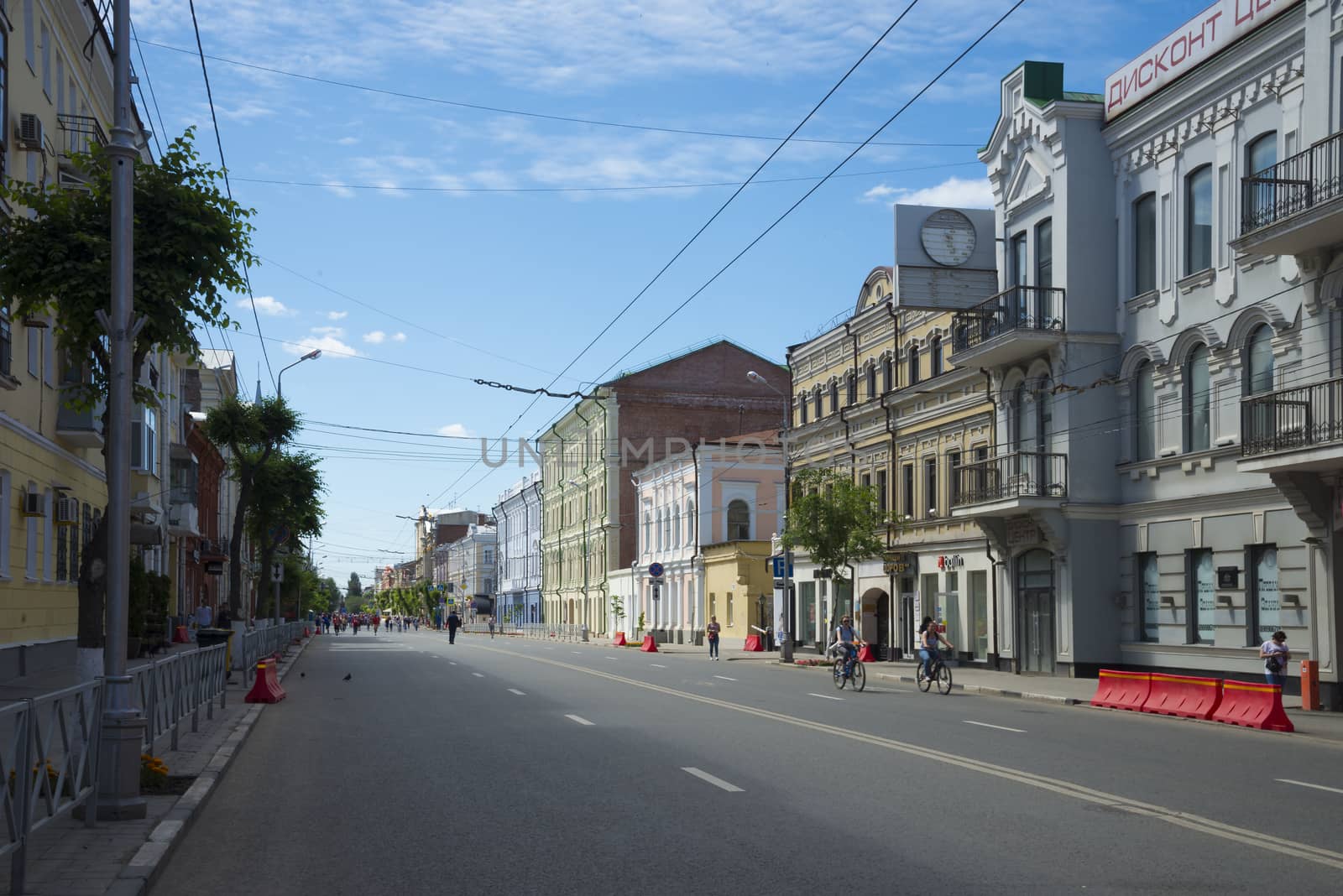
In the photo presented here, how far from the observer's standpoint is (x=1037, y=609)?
32.7 m

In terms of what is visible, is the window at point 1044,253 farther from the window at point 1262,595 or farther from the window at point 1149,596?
the window at point 1262,595

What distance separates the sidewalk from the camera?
7.38 meters

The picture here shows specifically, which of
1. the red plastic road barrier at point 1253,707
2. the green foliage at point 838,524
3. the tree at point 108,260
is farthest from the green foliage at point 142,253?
the green foliage at point 838,524

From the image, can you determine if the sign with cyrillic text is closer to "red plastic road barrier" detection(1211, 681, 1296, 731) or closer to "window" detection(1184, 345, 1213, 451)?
"window" detection(1184, 345, 1213, 451)

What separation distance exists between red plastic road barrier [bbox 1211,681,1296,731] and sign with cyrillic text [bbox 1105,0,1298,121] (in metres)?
12.3

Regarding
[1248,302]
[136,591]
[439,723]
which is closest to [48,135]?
[136,591]

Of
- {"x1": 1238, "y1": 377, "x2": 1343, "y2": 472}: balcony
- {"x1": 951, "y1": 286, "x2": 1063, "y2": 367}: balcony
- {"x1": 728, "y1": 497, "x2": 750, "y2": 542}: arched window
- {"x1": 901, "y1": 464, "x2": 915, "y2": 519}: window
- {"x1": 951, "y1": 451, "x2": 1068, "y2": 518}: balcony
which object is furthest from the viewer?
{"x1": 728, "y1": 497, "x2": 750, "y2": 542}: arched window

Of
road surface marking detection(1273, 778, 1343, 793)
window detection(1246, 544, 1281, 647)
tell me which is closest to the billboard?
window detection(1246, 544, 1281, 647)

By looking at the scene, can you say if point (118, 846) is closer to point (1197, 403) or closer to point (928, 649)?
point (928, 649)

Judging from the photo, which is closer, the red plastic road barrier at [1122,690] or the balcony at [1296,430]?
the balcony at [1296,430]

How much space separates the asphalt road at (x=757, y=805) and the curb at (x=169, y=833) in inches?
4.9

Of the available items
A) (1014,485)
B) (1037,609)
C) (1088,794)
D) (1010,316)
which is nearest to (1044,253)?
(1010,316)

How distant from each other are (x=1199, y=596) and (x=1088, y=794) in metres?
17.6

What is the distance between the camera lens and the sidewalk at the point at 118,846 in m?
7.38
